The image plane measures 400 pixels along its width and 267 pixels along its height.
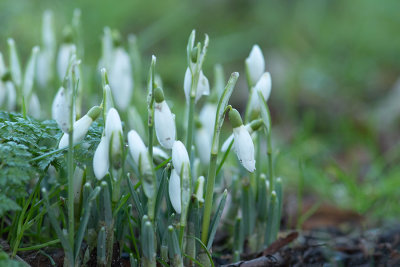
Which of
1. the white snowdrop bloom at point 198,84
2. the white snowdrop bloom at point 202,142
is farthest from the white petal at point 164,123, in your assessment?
the white snowdrop bloom at point 202,142

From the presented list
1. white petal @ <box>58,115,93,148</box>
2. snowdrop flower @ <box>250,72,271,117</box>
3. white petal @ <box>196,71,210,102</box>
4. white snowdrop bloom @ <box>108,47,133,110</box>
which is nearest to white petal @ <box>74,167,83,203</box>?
white petal @ <box>58,115,93,148</box>

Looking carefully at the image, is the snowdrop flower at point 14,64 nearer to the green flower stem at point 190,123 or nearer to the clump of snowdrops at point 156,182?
the clump of snowdrops at point 156,182

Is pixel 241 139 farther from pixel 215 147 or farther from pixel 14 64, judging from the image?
pixel 14 64

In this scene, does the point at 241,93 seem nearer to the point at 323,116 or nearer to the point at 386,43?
the point at 323,116

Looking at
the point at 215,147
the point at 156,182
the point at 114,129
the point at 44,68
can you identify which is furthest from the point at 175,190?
the point at 44,68

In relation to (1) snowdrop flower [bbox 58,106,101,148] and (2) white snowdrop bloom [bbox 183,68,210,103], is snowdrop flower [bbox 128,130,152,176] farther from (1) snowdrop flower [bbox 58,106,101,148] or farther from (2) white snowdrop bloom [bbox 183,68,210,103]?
(2) white snowdrop bloom [bbox 183,68,210,103]

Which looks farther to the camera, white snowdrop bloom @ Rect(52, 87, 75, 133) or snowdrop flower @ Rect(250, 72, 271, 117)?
snowdrop flower @ Rect(250, 72, 271, 117)
